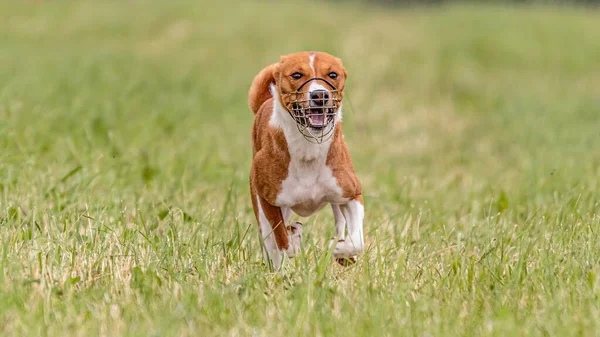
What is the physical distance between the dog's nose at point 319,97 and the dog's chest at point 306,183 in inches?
19.7

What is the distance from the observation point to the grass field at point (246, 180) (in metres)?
4.04

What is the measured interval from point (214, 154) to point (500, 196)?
3198 millimetres

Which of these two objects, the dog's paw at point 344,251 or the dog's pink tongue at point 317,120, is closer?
the dog's pink tongue at point 317,120

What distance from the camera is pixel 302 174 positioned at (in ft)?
15.3

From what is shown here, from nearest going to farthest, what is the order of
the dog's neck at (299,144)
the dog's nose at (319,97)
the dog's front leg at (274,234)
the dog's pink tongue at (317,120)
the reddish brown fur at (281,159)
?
the dog's nose at (319,97), the dog's pink tongue at (317,120), the reddish brown fur at (281,159), the dog's neck at (299,144), the dog's front leg at (274,234)

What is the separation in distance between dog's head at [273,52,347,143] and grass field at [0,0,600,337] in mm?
715

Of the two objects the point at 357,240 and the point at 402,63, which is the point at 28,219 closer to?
the point at 357,240

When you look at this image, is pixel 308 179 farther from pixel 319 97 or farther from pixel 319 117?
pixel 319 97

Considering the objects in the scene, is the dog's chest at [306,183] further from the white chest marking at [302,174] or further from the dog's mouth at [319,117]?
the dog's mouth at [319,117]

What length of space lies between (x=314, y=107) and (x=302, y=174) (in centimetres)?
57

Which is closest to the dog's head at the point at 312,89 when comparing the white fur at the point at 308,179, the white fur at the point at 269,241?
the white fur at the point at 308,179

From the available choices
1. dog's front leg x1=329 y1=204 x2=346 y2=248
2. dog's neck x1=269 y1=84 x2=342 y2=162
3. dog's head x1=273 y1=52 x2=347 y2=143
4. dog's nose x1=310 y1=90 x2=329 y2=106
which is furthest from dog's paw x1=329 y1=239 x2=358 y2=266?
dog's nose x1=310 y1=90 x2=329 y2=106

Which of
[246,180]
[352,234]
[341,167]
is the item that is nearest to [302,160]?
[341,167]

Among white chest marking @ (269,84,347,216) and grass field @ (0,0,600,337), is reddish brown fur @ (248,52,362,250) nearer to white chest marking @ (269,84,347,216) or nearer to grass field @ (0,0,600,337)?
white chest marking @ (269,84,347,216)
